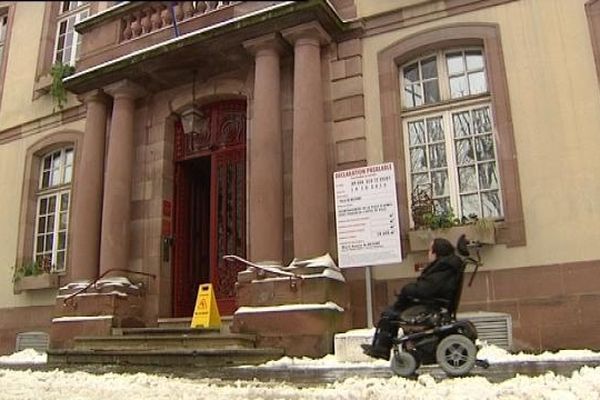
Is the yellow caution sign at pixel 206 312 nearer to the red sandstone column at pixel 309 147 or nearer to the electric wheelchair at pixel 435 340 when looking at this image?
the red sandstone column at pixel 309 147

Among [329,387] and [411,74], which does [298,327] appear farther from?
[411,74]

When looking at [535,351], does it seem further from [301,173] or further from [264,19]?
[264,19]

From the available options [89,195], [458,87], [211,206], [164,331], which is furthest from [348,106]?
[89,195]

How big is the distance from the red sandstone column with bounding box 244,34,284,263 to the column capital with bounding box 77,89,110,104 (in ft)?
10.3

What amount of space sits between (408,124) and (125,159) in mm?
4669

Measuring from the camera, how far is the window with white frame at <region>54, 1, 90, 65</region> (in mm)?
13234

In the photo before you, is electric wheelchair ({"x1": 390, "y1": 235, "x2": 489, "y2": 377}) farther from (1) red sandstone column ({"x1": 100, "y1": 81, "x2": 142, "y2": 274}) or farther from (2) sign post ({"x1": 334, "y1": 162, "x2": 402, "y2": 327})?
(1) red sandstone column ({"x1": 100, "y1": 81, "x2": 142, "y2": 274})

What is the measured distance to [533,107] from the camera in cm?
808

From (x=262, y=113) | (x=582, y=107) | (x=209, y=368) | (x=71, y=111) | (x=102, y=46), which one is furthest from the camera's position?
(x=71, y=111)

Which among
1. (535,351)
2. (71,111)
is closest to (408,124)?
(535,351)

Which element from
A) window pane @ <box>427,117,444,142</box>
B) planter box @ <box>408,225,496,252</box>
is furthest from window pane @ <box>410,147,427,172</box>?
planter box @ <box>408,225,496,252</box>

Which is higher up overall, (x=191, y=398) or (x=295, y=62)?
(x=295, y=62)

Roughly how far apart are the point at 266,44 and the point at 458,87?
2.84 m

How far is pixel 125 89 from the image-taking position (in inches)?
421
